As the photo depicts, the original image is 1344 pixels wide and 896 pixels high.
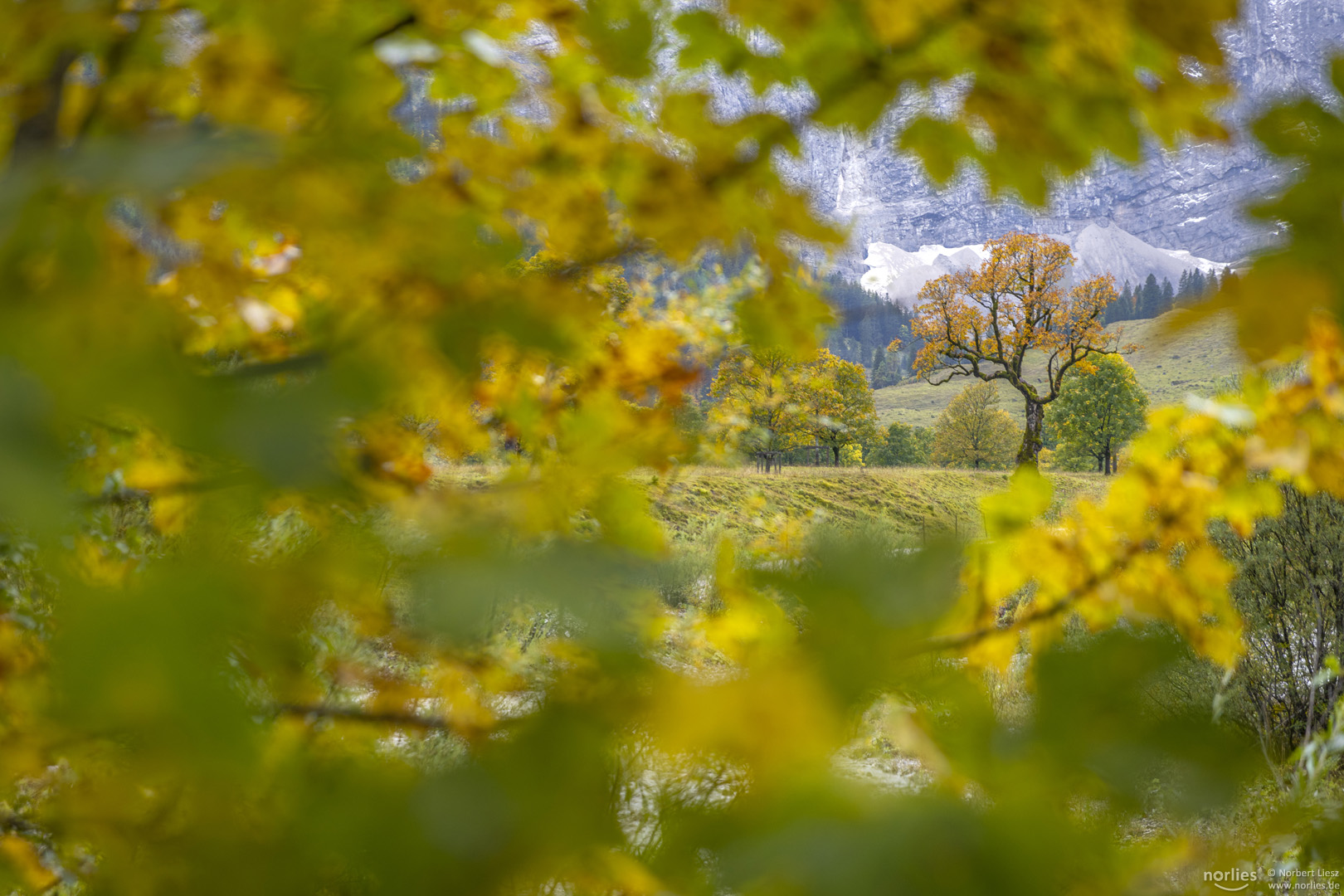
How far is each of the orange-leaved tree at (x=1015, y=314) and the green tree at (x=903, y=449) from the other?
19.2 meters

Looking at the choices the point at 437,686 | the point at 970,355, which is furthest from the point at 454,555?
the point at 970,355

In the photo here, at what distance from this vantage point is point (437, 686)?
3.43ft

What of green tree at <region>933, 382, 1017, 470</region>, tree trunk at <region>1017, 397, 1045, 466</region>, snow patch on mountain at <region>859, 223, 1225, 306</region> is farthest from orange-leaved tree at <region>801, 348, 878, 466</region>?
snow patch on mountain at <region>859, 223, 1225, 306</region>

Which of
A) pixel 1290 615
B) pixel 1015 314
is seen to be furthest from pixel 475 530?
pixel 1015 314

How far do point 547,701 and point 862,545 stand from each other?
134 millimetres

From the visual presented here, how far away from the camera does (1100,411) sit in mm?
27672

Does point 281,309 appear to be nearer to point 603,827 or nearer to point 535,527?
Answer: point 535,527

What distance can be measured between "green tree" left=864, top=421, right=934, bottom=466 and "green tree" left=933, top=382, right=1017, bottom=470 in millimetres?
1147

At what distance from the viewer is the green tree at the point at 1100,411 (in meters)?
26.8

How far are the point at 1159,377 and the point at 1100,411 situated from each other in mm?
12864

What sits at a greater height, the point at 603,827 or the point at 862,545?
the point at 862,545

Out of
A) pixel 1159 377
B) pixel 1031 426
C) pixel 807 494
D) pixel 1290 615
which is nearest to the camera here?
pixel 1290 615

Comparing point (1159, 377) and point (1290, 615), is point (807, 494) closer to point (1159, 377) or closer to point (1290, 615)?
point (1290, 615)

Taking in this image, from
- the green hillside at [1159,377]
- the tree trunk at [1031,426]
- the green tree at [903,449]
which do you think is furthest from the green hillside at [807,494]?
the green tree at [903,449]
